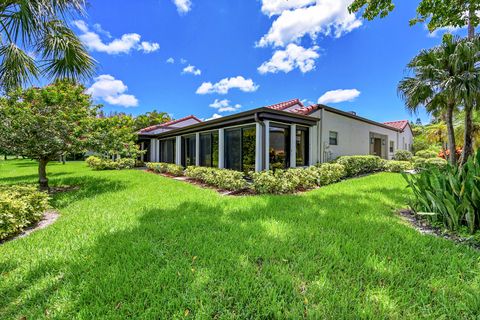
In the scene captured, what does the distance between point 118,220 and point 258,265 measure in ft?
11.6

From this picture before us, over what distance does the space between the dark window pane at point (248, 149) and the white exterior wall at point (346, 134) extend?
415cm

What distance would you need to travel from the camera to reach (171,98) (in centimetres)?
2327

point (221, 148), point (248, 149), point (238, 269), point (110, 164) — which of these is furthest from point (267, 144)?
point (110, 164)

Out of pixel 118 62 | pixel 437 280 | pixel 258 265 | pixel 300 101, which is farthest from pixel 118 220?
pixel 300 101

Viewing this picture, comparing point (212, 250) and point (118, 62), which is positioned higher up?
point (118, 62)

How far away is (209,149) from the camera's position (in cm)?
1174

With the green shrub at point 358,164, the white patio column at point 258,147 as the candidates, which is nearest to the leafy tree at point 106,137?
the white patio column at point 258,147

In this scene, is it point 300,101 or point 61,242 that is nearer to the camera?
point 61,242

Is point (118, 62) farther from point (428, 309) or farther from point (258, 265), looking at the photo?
point (428, 309)

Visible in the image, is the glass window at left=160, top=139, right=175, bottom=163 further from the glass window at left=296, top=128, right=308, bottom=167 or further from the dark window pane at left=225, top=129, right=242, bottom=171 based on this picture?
the glass window at left=296, top=128, right=308, bottom=167

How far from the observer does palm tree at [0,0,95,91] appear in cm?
400

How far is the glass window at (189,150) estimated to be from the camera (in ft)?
44.0

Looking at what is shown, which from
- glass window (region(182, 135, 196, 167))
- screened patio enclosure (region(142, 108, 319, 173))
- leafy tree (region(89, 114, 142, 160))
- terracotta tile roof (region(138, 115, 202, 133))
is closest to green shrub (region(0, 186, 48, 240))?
leafy tree (region(89, 114, 142, 160))

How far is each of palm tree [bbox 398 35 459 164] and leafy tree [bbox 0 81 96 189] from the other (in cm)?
1280
